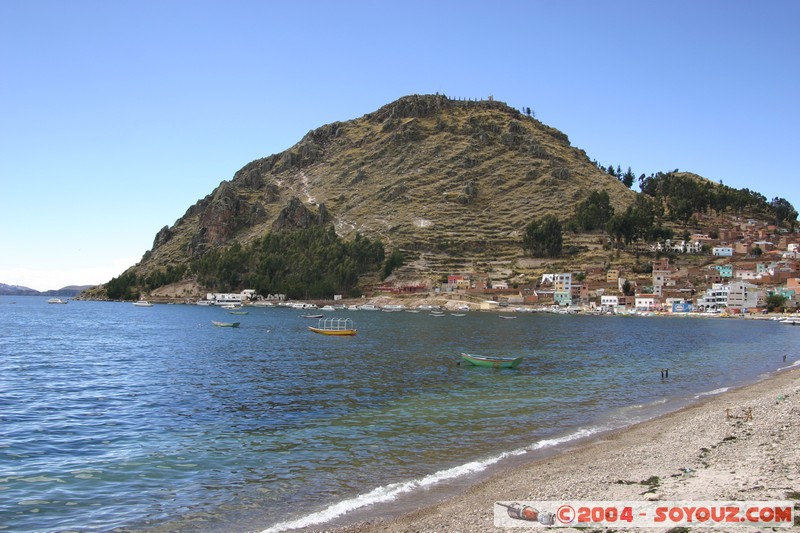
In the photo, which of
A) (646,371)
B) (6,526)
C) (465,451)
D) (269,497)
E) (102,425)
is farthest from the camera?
(646,371)

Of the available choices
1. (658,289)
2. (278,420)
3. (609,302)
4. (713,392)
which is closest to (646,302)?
(658,289)

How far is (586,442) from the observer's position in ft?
84.4

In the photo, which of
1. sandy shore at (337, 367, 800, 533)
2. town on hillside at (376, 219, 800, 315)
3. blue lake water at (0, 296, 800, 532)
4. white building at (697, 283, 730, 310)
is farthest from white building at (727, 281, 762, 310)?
sandy shore at (337, 367, 800, 533)

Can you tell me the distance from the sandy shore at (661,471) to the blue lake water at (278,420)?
92.8 inches

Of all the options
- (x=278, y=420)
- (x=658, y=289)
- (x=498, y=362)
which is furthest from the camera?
(x=658, y=289)

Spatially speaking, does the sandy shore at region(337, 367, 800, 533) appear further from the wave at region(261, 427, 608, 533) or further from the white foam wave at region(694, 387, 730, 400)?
the white foam wave at region(694, 387, 730, 400)

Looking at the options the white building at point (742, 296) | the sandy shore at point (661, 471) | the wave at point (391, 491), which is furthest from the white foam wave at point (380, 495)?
A: the white building at point (742, 296)

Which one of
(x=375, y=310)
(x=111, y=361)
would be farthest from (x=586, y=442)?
(x=375, y=310)

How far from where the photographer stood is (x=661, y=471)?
18500 mm

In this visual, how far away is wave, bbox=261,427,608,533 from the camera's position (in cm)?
1662

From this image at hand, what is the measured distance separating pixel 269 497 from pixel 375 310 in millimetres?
168644

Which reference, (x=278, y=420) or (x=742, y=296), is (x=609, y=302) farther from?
(x=278, y=420)

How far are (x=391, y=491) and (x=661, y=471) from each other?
28.6ft

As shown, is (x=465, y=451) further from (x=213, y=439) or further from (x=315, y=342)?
(x=315, y=342)
